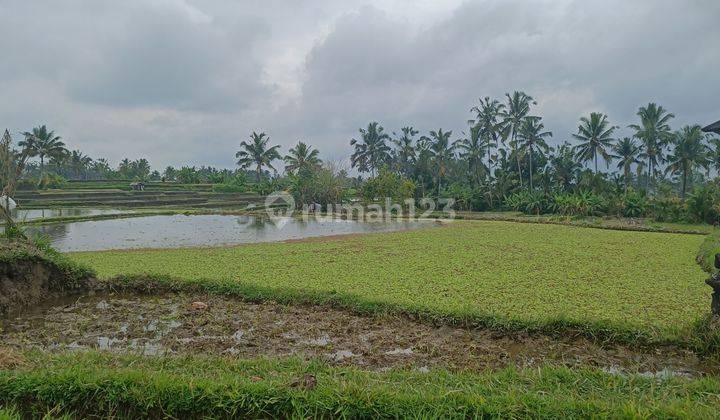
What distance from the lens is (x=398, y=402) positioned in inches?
112

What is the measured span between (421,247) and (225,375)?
913 cm

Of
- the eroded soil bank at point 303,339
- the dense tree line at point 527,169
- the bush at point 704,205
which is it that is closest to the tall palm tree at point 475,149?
the dense tree line at point 527,169

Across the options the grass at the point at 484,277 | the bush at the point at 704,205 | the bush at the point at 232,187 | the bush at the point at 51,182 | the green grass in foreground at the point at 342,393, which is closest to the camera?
the green grass in foreground at the point at 342,393

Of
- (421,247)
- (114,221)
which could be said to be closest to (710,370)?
(421,247)

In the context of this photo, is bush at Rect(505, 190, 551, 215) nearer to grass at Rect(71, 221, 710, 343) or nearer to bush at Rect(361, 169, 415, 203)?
bush at Rect(361, 169, 415, 203)

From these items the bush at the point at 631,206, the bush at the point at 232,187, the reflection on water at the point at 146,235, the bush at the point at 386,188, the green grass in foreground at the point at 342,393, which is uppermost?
the bush at the point at 232,187

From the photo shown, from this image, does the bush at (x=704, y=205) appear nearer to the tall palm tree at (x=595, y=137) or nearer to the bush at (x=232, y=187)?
the tall palm tree at (x=595, y=137)

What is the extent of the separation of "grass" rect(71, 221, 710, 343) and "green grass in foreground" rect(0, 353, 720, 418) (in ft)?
5.44

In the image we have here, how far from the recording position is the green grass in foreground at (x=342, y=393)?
276 centimetres

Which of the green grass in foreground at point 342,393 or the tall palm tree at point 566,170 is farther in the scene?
the tall palm tree at point 566,170

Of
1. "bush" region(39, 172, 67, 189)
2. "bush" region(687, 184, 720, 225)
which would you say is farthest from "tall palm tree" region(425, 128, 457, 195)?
"bush" region(39, 172, 67, 189)

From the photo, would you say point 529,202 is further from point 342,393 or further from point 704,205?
point 342,393

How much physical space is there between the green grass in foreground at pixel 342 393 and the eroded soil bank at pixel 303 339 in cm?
61

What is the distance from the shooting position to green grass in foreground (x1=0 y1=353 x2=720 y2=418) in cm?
276
